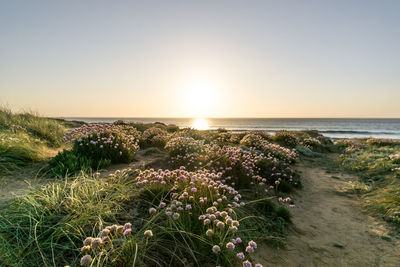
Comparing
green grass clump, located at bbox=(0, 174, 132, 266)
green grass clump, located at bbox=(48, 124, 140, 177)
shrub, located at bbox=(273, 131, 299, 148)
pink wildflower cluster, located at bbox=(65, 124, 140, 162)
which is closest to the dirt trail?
green grass clump, located at bbox=(0, 174, 132, 266)

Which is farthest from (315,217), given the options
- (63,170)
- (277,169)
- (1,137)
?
(1,137)

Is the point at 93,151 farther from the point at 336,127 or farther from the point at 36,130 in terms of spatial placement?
the point at 336,127

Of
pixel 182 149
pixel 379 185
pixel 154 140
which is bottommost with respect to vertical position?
pixel 379 185

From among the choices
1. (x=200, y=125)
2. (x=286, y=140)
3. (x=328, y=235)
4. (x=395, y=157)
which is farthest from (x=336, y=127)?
(x=328, y=235)

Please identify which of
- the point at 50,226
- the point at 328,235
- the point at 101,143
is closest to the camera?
the point at 50,226

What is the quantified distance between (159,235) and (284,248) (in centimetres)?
215

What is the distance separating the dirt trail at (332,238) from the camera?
3.13 meters

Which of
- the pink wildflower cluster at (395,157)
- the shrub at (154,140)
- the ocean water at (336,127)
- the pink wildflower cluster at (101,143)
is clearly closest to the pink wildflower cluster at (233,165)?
the pink wildflower cluster at (101,143)

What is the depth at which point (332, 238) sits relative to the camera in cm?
378

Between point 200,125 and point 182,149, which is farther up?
point 182,149

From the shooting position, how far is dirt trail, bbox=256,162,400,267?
3134 mm

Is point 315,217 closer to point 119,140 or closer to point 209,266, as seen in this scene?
point 209,266

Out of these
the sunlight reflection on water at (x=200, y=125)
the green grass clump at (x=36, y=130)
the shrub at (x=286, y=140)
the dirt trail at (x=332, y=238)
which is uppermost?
the green grass clump at (x=36, y=130)

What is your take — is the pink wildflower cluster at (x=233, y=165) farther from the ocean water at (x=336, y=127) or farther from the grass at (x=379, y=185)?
the ocean water at (x=336, y=127)
